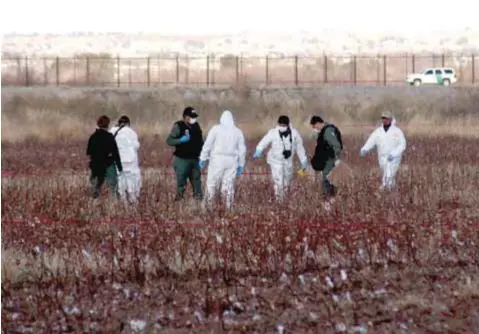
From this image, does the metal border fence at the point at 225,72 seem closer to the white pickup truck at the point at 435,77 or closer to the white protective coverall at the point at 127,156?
the white pickup truck at the point at 435,77

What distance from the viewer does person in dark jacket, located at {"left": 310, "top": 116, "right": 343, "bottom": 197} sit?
2192cm

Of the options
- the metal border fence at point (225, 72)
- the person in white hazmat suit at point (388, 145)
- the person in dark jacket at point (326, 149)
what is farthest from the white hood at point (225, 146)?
the metal border fence at point (225, 72)

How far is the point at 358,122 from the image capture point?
57281 mm

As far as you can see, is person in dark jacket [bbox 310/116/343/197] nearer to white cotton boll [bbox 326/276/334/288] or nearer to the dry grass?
white cotton boll [bbox 326/276/334/288]

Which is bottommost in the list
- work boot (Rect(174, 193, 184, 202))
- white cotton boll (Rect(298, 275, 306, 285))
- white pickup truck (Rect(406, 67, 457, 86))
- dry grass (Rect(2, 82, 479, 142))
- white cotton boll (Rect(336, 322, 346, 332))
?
white cotton boll (Rect(336, 322, 346, 332))

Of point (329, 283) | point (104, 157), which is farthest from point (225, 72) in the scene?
point (329, 283)

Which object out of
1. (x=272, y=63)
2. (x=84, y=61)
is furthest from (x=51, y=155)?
(x=272, y=63)

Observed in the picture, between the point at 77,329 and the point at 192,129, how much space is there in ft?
30.2

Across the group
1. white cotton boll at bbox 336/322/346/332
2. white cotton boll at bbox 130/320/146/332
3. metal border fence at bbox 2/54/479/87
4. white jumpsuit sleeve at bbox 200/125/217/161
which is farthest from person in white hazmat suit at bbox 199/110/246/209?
metal border fence at bbox 2/54/479/87

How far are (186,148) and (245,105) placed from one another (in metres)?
38.6

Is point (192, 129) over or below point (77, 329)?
over

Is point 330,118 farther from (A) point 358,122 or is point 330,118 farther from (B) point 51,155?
(B) point 51,155

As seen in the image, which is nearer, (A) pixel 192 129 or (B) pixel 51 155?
(A) pixel 192 129

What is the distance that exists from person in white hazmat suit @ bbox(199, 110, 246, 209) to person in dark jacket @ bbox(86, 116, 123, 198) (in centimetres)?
144
